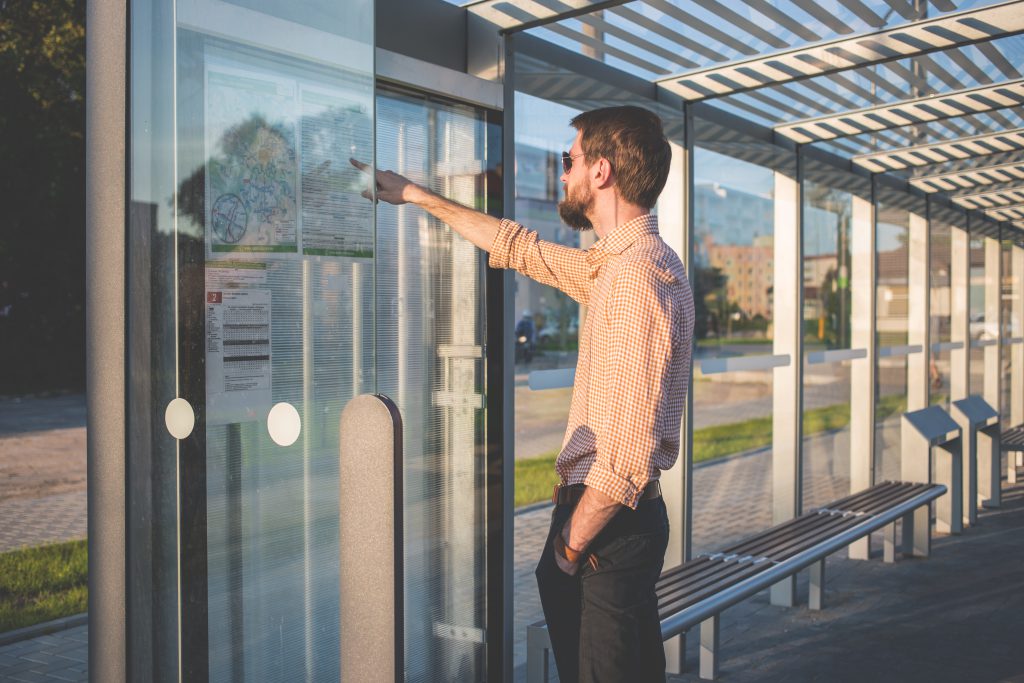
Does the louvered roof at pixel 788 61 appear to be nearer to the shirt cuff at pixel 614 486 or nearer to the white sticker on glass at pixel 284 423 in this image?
the white sticker on glass at pixel 284 423

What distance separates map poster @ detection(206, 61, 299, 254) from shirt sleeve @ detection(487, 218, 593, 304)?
2.12 feet

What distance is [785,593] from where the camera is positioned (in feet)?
21.0

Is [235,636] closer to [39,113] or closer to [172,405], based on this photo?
[172,405]

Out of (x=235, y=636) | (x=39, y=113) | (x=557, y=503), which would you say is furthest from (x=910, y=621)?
(x=39, y=113)

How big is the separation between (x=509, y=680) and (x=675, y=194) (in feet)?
8.85

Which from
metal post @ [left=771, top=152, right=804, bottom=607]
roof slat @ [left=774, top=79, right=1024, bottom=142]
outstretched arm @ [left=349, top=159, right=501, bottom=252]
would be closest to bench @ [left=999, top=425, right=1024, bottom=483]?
metal post @ [left=771, top=152, right=804, bottom=607]

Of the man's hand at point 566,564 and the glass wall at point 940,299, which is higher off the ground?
the glass wall at point 940,299

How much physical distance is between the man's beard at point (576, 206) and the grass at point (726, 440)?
6.46m

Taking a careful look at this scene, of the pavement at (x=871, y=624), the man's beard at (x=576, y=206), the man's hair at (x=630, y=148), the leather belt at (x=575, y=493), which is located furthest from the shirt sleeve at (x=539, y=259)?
the pavement at (x=871, y=624)

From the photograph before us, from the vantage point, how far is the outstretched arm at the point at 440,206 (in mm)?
2898

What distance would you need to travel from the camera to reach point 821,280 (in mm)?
7930

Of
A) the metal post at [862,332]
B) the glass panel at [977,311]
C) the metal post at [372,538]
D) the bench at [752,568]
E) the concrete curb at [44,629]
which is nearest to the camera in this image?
the metal post at [372,538]

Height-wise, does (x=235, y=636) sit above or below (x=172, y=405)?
below

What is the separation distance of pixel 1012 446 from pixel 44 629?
8.47 meters
